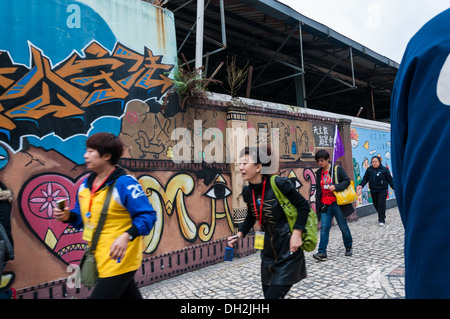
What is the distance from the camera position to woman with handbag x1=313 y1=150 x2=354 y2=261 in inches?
202

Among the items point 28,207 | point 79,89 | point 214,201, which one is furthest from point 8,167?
point 214,201

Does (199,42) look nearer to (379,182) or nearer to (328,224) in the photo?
(328,224)

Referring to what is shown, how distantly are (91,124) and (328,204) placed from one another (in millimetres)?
4068

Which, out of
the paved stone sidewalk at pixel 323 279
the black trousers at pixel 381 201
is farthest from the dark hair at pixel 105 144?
the black trousers at pixel 381 201

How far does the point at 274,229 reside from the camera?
2.70 metres

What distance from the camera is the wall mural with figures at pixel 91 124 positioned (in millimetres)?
3650

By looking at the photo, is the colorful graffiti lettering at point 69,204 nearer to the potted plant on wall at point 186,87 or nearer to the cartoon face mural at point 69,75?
the cartoon face mural at point 69,75

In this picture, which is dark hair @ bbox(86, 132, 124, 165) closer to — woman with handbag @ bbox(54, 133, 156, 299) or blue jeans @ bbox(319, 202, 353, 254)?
woman with handbag @ bbox(54, 133, 156, 299)

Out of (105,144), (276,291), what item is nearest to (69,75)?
(105,144)

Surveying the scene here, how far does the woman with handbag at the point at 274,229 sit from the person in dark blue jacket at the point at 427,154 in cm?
173

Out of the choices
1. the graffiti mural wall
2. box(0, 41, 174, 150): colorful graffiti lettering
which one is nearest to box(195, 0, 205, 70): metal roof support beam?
box(0, 41, 174, 150): colorful graffiti lettering

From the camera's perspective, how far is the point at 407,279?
2.95 feet

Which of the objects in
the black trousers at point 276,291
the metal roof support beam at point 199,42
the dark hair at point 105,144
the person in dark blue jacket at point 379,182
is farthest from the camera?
the person in dark blue jacket at point 379,182
